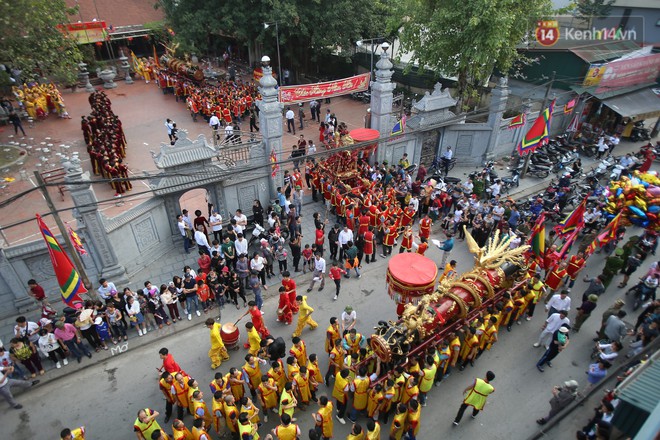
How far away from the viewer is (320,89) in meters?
15.9

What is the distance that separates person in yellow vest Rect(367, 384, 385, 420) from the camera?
25.6ft

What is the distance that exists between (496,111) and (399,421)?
48.8ft

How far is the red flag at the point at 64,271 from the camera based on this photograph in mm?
8883

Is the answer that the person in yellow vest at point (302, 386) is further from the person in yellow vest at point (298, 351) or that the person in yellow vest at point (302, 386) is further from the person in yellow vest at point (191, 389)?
the person in yellow vest at point (191, 389)

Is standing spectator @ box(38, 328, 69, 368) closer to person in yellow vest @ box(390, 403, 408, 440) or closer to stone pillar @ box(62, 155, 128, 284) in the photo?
stone pillar @ box(62, 155, 128, 284)

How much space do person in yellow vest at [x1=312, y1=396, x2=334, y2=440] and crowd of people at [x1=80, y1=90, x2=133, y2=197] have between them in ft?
34.7

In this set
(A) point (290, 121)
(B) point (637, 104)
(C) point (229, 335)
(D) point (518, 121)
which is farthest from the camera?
(A) point (290, 121)

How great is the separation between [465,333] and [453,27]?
1447cm

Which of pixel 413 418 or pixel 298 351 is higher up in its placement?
pixel 298 351

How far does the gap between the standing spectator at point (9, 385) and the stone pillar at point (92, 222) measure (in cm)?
347

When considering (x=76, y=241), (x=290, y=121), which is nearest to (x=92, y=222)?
(x=76, y=241)

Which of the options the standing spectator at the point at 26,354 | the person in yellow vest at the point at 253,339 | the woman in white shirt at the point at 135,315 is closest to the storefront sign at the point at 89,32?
the woman in white shirt at the point at 135,315

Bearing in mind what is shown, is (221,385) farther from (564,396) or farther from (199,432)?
(564,396)

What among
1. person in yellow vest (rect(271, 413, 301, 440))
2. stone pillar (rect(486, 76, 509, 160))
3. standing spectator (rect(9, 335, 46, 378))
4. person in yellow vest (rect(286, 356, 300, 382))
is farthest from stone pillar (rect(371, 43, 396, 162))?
standing spectator (rect(9, 335, 46, 378))
